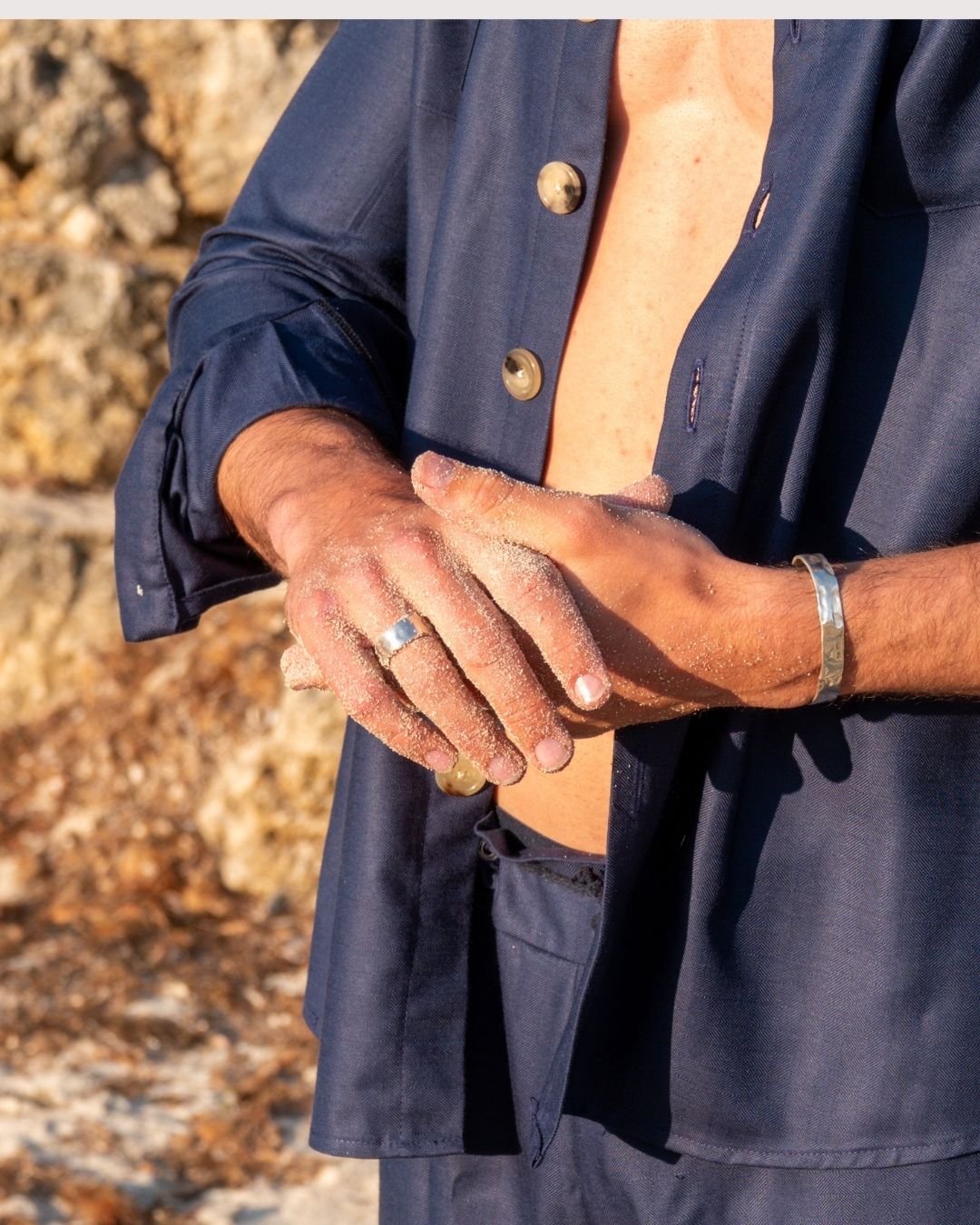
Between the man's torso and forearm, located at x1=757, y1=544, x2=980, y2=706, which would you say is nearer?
forearm, located at x1=757, y1=544, x2=980, y2=706

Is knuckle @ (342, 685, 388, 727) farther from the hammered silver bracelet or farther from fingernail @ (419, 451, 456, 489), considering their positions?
the hammered silver bracelet

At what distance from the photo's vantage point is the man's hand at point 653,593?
1092mm

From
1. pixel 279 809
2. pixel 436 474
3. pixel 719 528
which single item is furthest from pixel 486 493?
pixel 279 809

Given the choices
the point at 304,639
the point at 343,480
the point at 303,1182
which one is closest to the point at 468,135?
the point at 343,480

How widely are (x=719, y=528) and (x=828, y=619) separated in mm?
143

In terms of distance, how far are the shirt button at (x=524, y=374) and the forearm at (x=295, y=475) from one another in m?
0.16

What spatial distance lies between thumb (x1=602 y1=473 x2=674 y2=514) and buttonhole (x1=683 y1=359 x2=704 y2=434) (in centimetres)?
→ 9

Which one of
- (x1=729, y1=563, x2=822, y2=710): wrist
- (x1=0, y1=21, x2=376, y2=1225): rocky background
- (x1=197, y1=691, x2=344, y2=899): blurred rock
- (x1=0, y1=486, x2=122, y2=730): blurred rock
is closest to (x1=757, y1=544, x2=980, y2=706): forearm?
(x1=729, y1=563, x2=822, y2=710): wrist

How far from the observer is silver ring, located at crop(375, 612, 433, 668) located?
110cm

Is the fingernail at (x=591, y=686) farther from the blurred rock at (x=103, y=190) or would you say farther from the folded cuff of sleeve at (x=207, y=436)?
the blurred rock at (x=103, y=190)

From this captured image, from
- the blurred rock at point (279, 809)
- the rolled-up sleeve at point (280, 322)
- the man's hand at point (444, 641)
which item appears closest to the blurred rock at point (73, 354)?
the blurred rock at point (279, 809)

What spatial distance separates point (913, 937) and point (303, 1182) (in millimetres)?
2102

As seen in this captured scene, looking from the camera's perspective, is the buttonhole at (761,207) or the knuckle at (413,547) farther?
the buttonhole at (761,207)

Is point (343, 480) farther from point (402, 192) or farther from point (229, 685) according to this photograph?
point (229, 685)
